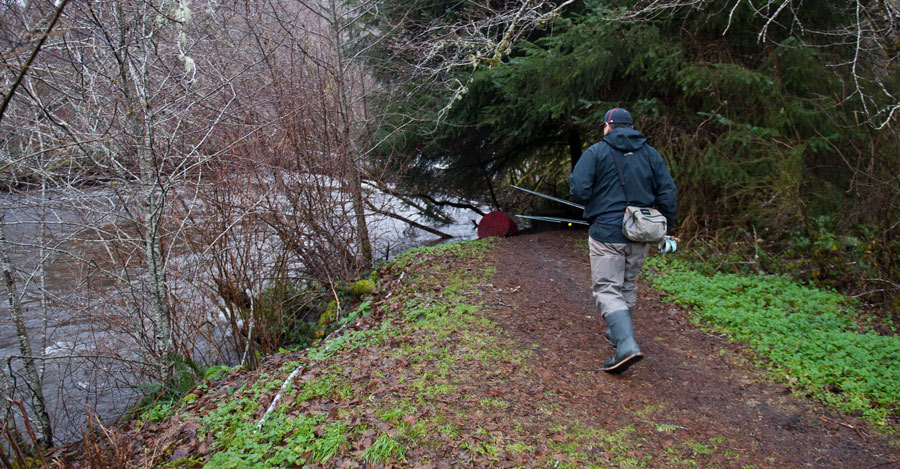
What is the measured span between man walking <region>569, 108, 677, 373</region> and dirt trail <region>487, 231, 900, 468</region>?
365 mm

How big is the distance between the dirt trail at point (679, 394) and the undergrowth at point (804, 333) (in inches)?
9.4

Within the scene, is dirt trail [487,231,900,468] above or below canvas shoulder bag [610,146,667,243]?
below

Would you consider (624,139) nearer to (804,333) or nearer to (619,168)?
(619,168)

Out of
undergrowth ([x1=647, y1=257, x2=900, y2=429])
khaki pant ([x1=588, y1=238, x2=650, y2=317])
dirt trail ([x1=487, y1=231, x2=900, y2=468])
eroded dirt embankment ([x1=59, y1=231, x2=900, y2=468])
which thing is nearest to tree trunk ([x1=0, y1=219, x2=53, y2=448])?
eroded dirt embankment ([x1=59, y1=231, x2=900, y2=468])

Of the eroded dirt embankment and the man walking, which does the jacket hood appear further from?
the eroded dirt embankment

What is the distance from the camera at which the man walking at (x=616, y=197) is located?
176 inches

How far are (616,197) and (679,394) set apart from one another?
5.41 feet

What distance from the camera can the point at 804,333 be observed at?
5258 millimetres

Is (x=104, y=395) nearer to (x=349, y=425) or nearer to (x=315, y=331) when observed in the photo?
(x=315, y=331)

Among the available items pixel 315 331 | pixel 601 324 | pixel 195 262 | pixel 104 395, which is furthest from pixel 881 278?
pixel 104 395

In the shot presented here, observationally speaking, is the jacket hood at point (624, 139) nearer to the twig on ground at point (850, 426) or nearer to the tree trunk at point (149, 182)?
the twig on ground at point (850, 426)

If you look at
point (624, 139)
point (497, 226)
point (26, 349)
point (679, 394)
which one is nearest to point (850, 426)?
point (679, 394)

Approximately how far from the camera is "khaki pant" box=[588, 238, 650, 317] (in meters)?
4.48

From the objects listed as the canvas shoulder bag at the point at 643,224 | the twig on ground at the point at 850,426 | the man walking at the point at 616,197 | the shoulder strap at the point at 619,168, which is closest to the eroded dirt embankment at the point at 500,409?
the twig on ground at the point at 850,426
